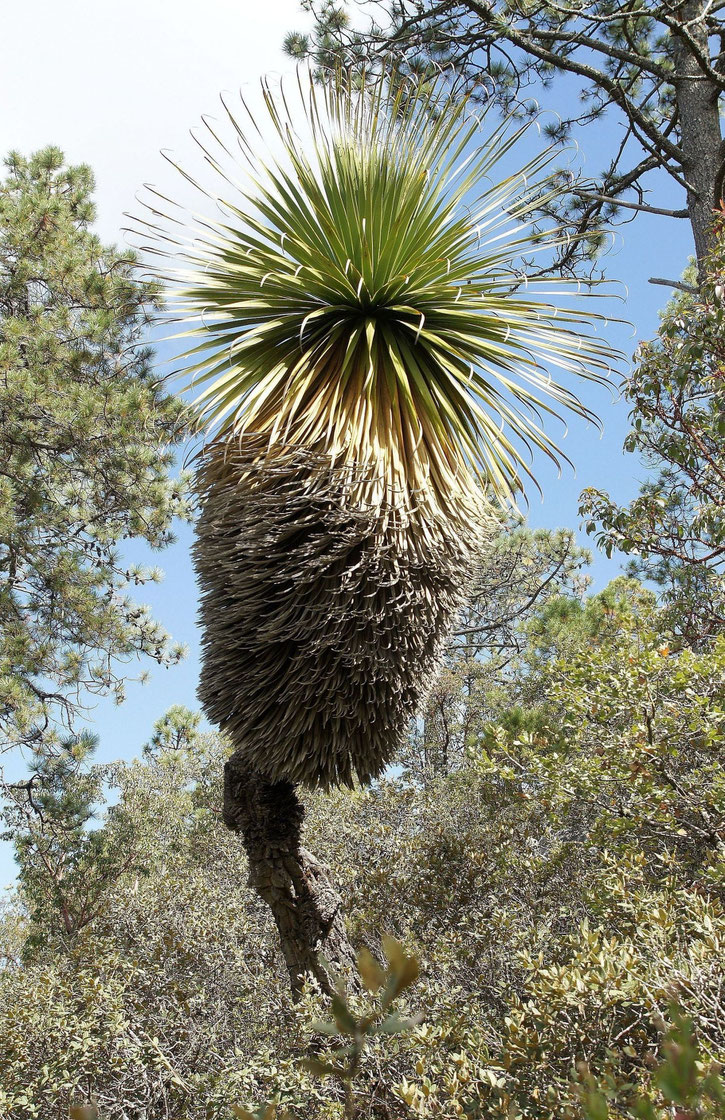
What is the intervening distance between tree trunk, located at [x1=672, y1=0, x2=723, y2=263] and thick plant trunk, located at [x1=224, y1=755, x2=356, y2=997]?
528 cm

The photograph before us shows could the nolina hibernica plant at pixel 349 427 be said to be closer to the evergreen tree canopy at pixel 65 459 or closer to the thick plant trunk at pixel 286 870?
the thick plant trunk at pixel 286 870

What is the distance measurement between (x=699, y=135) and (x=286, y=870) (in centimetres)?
659

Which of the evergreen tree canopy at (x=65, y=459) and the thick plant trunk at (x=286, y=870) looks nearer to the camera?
the thick plant trunk at (x=286, y=870)

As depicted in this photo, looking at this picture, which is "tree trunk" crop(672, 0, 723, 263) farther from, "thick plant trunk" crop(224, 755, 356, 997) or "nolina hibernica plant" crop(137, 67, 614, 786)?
"thick plant trunk" crop(224, 755, 356, 997)

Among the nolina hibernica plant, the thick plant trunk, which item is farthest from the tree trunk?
the thick plant trunk

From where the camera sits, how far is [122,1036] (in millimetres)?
4293

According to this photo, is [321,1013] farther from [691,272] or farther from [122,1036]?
[691,272]

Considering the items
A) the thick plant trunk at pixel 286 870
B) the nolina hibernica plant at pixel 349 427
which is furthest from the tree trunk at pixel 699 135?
the thick plant trunk at pixel 286 870

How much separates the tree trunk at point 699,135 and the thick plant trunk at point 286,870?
5.28 meters

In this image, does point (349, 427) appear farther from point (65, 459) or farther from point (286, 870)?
point (65, 459)

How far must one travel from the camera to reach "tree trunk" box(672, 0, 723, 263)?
6531 mm

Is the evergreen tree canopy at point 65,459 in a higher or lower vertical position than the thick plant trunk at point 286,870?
higher

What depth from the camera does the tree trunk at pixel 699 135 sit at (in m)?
6.53

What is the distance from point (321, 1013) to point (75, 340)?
20.5 ft
